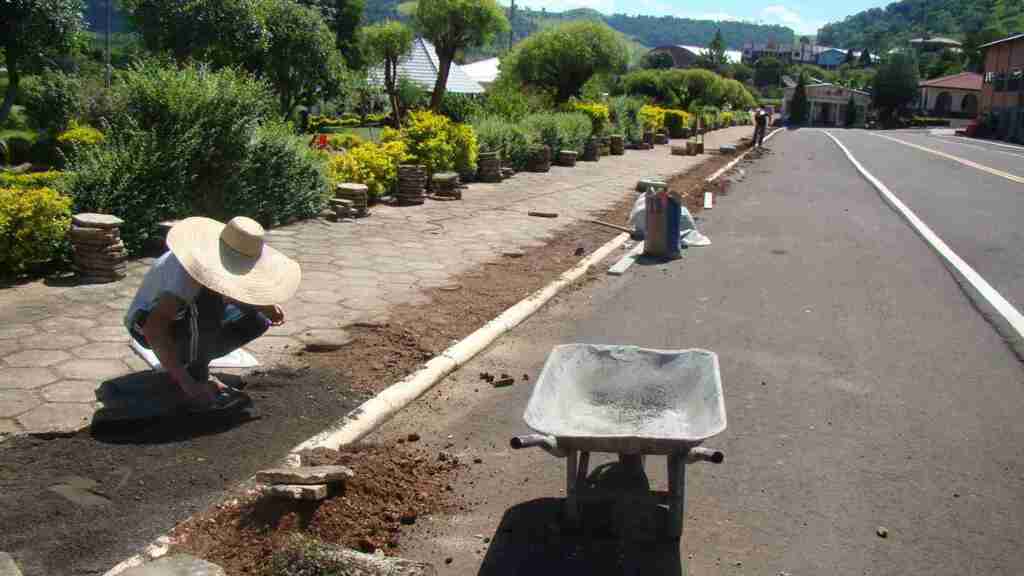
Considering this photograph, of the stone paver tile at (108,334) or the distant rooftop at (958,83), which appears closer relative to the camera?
the stone paver tile at (108,334)

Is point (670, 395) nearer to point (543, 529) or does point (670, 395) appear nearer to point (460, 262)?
point (543, 529)

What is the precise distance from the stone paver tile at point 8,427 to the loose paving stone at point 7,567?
1516 mm

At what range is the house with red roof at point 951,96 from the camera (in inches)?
4193

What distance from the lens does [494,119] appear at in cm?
1945

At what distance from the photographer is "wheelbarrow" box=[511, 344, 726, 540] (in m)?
3.71

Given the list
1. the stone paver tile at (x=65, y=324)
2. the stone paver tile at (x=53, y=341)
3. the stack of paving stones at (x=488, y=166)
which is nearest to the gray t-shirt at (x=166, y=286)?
the stone paver tile at (x=53, y=341)

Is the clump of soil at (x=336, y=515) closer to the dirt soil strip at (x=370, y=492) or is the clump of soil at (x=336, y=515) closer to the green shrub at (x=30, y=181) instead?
the dirt soil strip at (x=370, y=492)

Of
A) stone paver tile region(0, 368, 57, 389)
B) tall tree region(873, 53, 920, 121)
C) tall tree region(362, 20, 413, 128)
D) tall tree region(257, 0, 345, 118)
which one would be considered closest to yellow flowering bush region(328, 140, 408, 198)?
tall tree region(257, 0, 345, 118)

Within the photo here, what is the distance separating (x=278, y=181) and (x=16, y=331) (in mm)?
4843

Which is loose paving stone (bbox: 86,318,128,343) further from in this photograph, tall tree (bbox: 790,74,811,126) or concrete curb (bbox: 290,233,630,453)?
tall tree (bbox: 790,74,811,126)

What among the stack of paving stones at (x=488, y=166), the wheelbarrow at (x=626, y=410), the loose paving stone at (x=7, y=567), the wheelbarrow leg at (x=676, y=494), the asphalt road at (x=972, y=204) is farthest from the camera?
the stack of paving stones at (x=488, y=166)

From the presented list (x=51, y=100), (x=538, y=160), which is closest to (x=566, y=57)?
(x=538, y=160)

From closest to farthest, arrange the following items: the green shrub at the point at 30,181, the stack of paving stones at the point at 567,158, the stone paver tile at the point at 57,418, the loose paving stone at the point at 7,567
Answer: the loose paving stone at the point at 7,567 → the stone paver tile at the point at 57,418 → the green shrub at the point at 30,181 → the stack of paving stones at the point at 567,158

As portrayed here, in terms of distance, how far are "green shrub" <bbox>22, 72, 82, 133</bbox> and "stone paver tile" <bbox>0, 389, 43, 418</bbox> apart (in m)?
21.3
